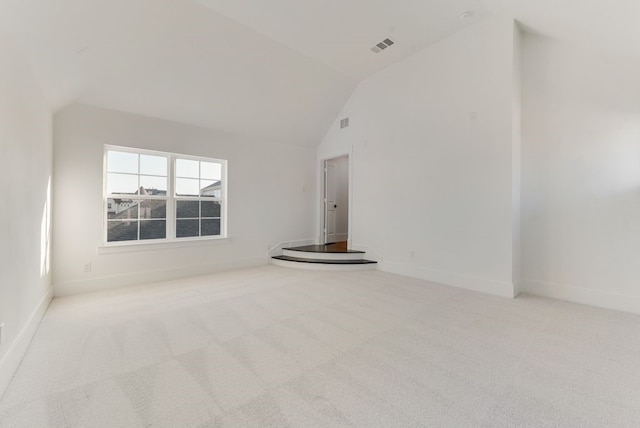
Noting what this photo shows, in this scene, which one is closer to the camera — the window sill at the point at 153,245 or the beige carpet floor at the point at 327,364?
the beige carpet floor at the point at 327,364

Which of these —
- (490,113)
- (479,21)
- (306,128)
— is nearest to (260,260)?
(306,128)

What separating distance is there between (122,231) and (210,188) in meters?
1.49

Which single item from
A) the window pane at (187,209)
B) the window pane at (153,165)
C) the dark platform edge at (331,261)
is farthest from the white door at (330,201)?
the window pane at (153,165)

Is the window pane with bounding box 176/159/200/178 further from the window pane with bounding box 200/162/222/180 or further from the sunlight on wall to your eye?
the sunlight on wall

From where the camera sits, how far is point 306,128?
18.7 feet

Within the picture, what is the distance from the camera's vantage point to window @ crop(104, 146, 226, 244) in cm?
402

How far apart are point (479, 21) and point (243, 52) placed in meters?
3.21

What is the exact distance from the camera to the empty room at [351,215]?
176cm

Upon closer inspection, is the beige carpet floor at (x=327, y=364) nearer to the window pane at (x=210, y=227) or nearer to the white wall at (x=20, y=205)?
the white wall at (x=20, y=205)

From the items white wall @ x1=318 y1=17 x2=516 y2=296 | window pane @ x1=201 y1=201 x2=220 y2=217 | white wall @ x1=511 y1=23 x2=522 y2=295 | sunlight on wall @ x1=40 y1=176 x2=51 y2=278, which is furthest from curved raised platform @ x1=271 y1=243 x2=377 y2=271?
sunlight on wall @ x1=40 y1=176 x2=51 y2=278

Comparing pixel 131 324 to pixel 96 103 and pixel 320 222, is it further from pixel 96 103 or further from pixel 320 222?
pixel 320 222

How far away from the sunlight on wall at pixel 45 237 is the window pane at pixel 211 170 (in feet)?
6.63

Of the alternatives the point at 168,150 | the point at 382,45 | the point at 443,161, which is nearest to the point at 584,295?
the point at 443,161

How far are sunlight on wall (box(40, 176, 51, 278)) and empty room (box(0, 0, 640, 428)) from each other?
0.05 metres
